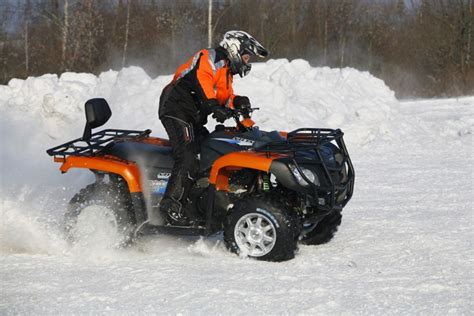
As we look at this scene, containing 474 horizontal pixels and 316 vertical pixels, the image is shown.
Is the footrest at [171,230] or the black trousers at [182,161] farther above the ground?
the black trousers at [182,161]

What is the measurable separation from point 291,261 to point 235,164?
101 cm

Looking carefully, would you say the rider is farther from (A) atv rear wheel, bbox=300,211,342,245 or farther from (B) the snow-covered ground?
(A) atv rear wheel, bbox=300,211,342,245

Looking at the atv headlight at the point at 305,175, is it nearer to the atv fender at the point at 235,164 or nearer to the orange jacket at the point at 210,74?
the atv fender at the point at 235,164

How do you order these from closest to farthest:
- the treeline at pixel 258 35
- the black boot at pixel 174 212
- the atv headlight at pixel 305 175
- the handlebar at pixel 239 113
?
the atv headlight at pixel 305 175 → the handlebar at pixel 239 113 → the black boot at pixel 174 212 → the treeline at pixel 258 35

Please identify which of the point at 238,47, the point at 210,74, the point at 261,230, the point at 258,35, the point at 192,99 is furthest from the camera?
the point at 258,35

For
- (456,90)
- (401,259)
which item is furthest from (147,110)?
(456,90)

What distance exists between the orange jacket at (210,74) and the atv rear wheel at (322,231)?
1.55 m

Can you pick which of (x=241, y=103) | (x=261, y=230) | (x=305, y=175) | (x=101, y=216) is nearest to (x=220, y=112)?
(x=241, y=103)

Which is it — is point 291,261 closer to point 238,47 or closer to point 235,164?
point 235,164

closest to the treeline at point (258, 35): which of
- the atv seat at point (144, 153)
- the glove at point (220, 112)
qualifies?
the atv seat at point (144, 153)

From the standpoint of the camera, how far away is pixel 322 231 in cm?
741

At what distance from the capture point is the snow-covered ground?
543 centimetres

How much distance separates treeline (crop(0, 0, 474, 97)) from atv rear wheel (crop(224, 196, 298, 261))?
2263 centimetres

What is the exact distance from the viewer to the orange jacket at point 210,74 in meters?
6.77
